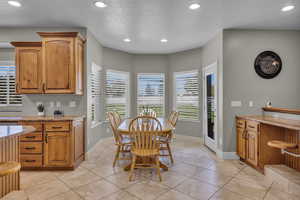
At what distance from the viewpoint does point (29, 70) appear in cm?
335

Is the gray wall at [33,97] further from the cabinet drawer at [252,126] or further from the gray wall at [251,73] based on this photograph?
the cabinet drawer at [252,126]

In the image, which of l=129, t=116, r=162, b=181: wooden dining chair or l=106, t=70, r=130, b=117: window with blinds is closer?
l=129, t=116, r=162, b=181: wooden dining chair

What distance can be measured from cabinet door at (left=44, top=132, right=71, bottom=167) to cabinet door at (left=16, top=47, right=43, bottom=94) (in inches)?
41.0

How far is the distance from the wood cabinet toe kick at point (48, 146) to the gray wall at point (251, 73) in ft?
10.6

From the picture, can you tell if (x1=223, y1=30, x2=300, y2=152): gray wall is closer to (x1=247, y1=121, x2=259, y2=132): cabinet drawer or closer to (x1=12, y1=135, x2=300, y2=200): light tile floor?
(x1=247, y1=121, x2=259, y2=132): cabinet drawer

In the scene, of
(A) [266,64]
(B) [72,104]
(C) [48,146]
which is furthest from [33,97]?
(A) [266,64]

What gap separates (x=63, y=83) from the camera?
3.28 metres

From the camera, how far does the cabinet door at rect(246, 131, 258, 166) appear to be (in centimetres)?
302

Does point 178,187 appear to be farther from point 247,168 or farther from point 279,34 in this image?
point 279,34

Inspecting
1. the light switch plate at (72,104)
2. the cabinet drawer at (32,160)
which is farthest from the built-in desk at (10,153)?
the light switch plate at (72,104)

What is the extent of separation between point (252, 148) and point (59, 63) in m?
4.04

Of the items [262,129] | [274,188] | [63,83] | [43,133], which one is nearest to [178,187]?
[274,188]

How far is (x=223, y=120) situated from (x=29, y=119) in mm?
3874

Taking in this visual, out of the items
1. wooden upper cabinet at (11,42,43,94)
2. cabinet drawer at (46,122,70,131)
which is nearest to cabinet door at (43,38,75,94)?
wooden upper cabinet at (11,42,43,94)
